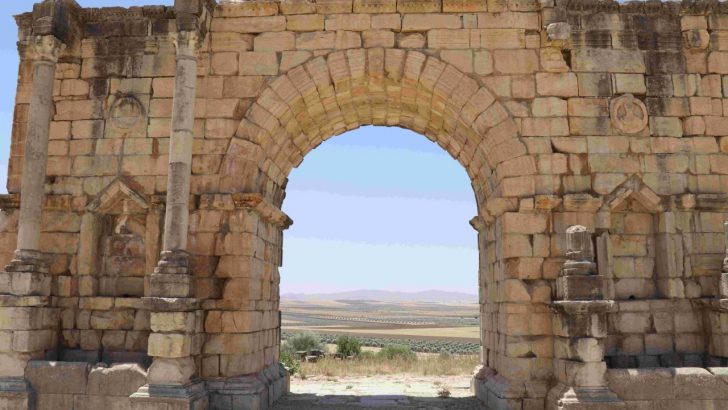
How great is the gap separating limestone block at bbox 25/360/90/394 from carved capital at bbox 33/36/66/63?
4.34m

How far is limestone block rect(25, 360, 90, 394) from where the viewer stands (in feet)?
25.3

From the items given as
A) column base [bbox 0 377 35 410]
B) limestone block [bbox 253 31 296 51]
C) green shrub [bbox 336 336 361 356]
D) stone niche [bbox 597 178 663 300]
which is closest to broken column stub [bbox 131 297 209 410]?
column base [bbox 0 377 35 410]

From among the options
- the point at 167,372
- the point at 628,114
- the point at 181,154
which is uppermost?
the point at 628,114

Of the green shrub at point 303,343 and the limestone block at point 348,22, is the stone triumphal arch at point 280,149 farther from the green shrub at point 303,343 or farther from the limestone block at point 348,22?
the green shrub at point 303,343

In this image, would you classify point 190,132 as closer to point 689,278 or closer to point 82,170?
point 82,170

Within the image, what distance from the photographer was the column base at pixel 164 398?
716cm

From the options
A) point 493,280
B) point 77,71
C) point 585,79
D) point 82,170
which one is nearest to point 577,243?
point 493,280

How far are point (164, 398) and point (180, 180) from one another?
2799 mm

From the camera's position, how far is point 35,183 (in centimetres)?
831

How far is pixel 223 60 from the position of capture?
8898 mm

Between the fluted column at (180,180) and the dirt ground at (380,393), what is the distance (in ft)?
8.41

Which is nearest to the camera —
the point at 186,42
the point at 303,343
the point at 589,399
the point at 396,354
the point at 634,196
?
the point at 589,399

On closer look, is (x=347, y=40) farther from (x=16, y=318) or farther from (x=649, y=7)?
(x=16, y=318)

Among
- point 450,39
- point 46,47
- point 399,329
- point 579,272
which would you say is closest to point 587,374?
point 579,272
